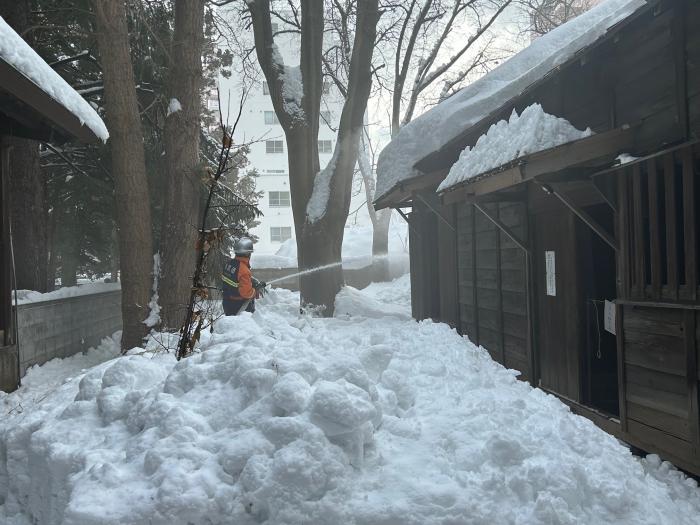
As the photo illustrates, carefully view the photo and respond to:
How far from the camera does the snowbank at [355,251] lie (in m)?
28.7

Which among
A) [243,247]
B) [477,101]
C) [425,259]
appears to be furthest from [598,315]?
[425,259]

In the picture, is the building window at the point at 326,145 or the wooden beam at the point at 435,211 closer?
the wooden beam at the point at 435,211

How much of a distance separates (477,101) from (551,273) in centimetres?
334

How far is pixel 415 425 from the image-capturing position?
12.8 feet

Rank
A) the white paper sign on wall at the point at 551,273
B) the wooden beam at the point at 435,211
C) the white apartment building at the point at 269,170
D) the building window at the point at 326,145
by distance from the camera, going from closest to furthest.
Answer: the white paper sign on wall at the point at 551,273 < the wooden beam at the point at 435,211 < the white apartment building at the point at 269,170 < the building window at the point at 326,145

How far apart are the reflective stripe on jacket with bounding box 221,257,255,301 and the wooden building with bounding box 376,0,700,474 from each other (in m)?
3.48

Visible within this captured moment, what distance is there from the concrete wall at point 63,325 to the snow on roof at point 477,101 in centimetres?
565

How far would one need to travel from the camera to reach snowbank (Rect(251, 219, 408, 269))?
28.7 meters

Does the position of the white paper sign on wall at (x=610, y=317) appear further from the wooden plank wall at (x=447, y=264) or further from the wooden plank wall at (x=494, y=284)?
the wooden plank wall at (x=447, y=264)

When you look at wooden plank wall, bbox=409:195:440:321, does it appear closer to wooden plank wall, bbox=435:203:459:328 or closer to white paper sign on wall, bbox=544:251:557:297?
wooden plank wall, bbox=435:203:459:328

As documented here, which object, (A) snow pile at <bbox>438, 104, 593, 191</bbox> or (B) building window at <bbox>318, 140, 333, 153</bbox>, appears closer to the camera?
(A) snow pile at <bbox>438, 104, 593, 191</bbox>

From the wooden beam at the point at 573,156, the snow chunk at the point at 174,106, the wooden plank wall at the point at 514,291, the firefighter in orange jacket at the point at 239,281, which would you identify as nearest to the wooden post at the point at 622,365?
the wooden beam at the point at 573,156

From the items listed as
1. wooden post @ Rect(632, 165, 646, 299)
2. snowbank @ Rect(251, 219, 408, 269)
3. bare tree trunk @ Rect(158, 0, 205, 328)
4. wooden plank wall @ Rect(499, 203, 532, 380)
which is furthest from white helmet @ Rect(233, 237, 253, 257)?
snowbank @ Rect(251, 219, 408, 269)

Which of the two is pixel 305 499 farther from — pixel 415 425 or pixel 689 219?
pixel 689 219
